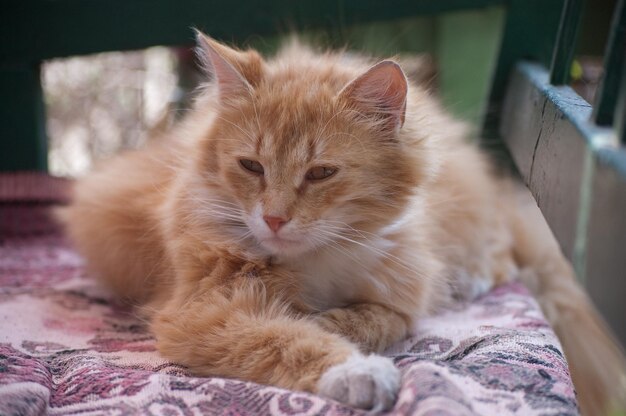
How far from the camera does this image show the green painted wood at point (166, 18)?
257 centimetres

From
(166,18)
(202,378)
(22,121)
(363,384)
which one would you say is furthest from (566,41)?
(22,121)

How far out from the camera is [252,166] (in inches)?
61.0

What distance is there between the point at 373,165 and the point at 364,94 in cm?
17

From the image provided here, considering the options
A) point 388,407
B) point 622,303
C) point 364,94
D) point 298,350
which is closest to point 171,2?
point 364,94

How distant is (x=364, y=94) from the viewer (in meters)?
1.55

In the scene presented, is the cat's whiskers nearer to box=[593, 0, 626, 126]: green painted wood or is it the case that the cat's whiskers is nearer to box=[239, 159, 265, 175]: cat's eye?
box=[239, 159, 265, 175]: cat's eye

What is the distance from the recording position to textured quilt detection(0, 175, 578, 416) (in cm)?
118

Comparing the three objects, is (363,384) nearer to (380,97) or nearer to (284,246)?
(284,246)

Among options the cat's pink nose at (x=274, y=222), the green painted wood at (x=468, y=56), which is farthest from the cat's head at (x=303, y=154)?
the green painted wood at (x=468, y=56)

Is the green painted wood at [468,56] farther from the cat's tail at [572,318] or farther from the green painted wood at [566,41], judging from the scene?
the green painted wood at [566,41]

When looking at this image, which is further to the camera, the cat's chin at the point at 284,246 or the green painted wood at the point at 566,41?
the green painted wood at the point at 566,41

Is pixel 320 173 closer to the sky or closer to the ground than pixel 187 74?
closer to the sky

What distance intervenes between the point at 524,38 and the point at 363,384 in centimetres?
181

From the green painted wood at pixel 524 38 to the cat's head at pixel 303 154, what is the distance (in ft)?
3.71
